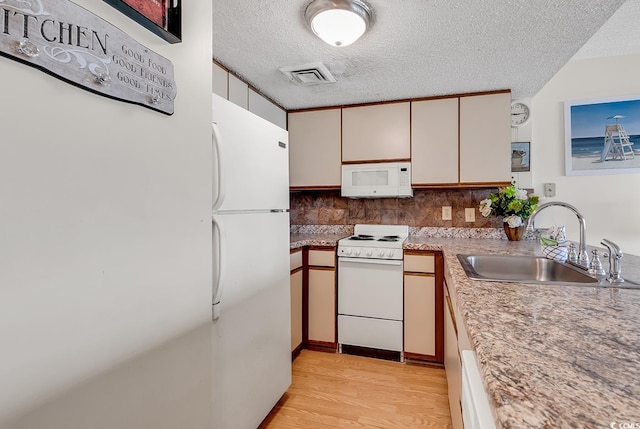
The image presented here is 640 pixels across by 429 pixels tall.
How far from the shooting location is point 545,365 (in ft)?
1.83

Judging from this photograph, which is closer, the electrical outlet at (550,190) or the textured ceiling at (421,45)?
the textured ceiling at (421,45)

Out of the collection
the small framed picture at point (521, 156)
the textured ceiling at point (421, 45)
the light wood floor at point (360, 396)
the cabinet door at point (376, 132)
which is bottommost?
the light wood floor at point (360, 396)

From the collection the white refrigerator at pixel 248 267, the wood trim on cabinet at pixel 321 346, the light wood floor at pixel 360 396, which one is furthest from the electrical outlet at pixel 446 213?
the white refrigerator at pixel 248 267

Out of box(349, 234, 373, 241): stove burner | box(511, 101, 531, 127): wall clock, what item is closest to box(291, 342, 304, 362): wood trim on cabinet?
box(349, 234, 373, 241): stove burner

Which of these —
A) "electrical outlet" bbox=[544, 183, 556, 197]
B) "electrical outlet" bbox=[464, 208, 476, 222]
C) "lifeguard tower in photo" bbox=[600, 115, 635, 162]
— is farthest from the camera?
"electrical outlet" bbox=[464, 208, 476, 222]

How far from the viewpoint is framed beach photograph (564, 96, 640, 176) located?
256cm

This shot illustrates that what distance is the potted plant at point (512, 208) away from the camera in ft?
8.23

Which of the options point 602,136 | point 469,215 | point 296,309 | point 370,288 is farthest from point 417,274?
point 602,136

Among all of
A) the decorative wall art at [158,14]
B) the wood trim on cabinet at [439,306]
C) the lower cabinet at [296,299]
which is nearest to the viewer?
the decorative wall art at [158,14]

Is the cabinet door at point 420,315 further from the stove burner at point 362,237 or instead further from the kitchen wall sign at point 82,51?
the kitchen wall sign at point 82,51

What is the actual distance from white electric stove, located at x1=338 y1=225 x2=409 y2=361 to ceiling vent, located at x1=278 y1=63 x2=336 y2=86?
1.29 metres

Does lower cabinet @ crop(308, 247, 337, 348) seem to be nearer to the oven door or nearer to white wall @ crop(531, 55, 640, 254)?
the oven door

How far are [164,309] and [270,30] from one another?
1537mm

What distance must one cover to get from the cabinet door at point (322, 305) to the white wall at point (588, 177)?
191cm
